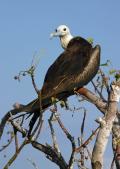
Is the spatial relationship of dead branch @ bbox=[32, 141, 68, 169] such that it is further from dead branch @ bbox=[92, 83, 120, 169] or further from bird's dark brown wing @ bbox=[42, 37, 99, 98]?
bird's dark brown wing @ bbox=[42, 37, 99, 98]

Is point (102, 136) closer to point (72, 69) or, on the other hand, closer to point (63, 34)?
point (72, 69)

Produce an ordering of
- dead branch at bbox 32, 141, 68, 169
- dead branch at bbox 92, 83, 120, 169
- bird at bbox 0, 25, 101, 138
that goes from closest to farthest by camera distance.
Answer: dead branch at bbox 92, 83, 120, 169 < dead branch at bbox 32, 141, 68, 169 < bird at bbox 0, 25, 101, 138

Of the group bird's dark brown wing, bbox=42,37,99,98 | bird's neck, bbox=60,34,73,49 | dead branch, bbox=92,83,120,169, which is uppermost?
bird's neck, bbox=60,34,73,49

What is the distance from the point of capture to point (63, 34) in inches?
438

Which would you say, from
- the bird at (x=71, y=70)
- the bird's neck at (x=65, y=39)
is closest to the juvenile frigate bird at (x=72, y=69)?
the bird at (x=71, y=70)

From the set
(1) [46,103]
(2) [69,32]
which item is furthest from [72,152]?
(2) [69,32]

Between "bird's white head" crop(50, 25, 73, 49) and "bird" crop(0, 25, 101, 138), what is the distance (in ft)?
0.85

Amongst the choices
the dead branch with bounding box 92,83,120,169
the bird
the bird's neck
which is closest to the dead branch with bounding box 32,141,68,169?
the dead branch with bounding box 92,83,120,169

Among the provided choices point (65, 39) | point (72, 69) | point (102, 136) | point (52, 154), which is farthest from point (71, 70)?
point (102, 136)

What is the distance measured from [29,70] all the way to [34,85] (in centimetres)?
22

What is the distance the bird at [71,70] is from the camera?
8656mm

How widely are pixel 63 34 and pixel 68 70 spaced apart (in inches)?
79.3

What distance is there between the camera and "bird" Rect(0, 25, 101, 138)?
866 cm

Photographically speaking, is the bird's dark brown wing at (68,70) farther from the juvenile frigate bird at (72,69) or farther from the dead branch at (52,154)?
the dead branch at (52,154)
